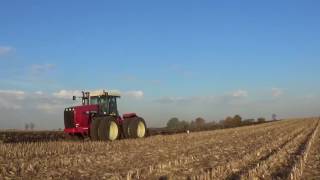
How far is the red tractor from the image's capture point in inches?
920

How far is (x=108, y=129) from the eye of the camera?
2355 centimetres

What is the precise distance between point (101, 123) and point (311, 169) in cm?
1187

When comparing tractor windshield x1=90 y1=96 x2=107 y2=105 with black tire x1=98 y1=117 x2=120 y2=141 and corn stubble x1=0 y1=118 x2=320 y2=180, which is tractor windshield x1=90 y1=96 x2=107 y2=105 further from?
corn stubble x1=0 y1=118 x2=320 y2=180

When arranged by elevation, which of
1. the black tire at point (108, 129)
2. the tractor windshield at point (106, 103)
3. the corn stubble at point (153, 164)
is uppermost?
the tractor windshield at point (106, 103)

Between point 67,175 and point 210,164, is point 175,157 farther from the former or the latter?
point 67,175

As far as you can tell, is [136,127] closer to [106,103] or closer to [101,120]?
[106,103]

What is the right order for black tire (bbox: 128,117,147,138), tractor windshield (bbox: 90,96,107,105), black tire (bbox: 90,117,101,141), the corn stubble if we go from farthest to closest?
1. black tire (bbox: 128,117,147,138)
2. tractor windshield (bbox: 90,96,107,105)
3. black tire (bbox: 90,117,101,141)
4. the corn stubble

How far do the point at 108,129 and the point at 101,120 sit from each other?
1.66ft

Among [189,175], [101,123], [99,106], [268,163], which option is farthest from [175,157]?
[99,106]

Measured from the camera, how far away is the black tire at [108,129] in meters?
23.3

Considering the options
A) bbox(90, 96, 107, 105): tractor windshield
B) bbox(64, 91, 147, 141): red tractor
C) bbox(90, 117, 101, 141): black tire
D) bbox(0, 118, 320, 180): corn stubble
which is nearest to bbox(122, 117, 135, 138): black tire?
bbox(64, 91, 147, 141): red tractor

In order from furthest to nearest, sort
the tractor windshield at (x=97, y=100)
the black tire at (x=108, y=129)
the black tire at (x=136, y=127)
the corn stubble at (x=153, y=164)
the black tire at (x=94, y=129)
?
the black tire at (x=136, y=127) < the tractor windshield at (x=97, y=100) < the black tire at (x=108, y=129) < the black tire at (x=94, y=129) < the corn stubble at (x=153, y=164)

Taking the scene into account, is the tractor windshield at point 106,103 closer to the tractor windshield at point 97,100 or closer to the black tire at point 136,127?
the tractor windshield at point 97,100

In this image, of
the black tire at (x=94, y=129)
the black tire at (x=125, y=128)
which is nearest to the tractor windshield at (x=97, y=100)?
the black tire at (x=125, y=128)
